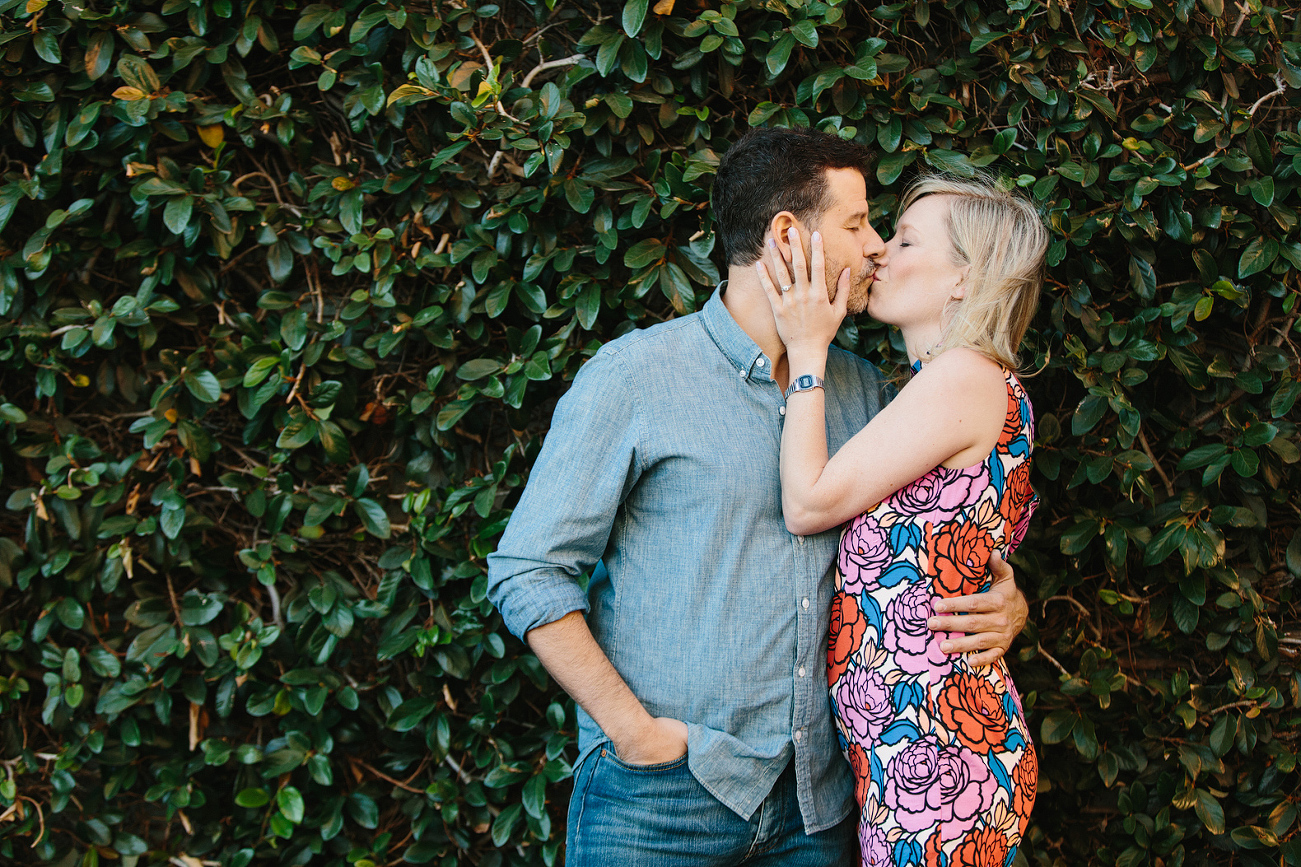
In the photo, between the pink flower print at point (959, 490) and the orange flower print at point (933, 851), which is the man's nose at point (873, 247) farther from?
the orange flower print at point (933, 851)

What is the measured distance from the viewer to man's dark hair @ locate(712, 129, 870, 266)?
1.61 metres

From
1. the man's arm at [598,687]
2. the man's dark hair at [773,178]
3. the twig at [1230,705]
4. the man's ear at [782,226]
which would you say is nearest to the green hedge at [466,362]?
the twig at [1230,705]

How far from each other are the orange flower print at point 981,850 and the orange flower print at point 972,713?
13 cm

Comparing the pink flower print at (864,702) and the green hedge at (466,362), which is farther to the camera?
the green hedge at (466,362)

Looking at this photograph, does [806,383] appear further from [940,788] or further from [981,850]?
[981,850]

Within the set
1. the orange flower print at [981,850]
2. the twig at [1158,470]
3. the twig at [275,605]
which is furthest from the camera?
the twig at [275,605]

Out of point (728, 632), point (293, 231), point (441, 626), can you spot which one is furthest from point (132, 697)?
point (728, 632)

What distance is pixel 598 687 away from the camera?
55.9 inches

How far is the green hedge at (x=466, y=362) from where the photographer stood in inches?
76.9

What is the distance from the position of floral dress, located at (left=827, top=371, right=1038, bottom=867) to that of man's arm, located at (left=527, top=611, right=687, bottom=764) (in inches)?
15.1

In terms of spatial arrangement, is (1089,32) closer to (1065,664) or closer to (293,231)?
(1065,664)

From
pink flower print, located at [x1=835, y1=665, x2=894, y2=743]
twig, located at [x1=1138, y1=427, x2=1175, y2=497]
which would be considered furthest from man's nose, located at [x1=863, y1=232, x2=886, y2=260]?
twig, located at [x1=1138, y1=427, x2=1175, y2=497]

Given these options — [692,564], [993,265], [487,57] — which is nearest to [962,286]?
[993,265]

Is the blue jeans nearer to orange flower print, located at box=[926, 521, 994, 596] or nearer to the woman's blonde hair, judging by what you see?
orange flower print, located at box=[926, 521, 994, 596]
